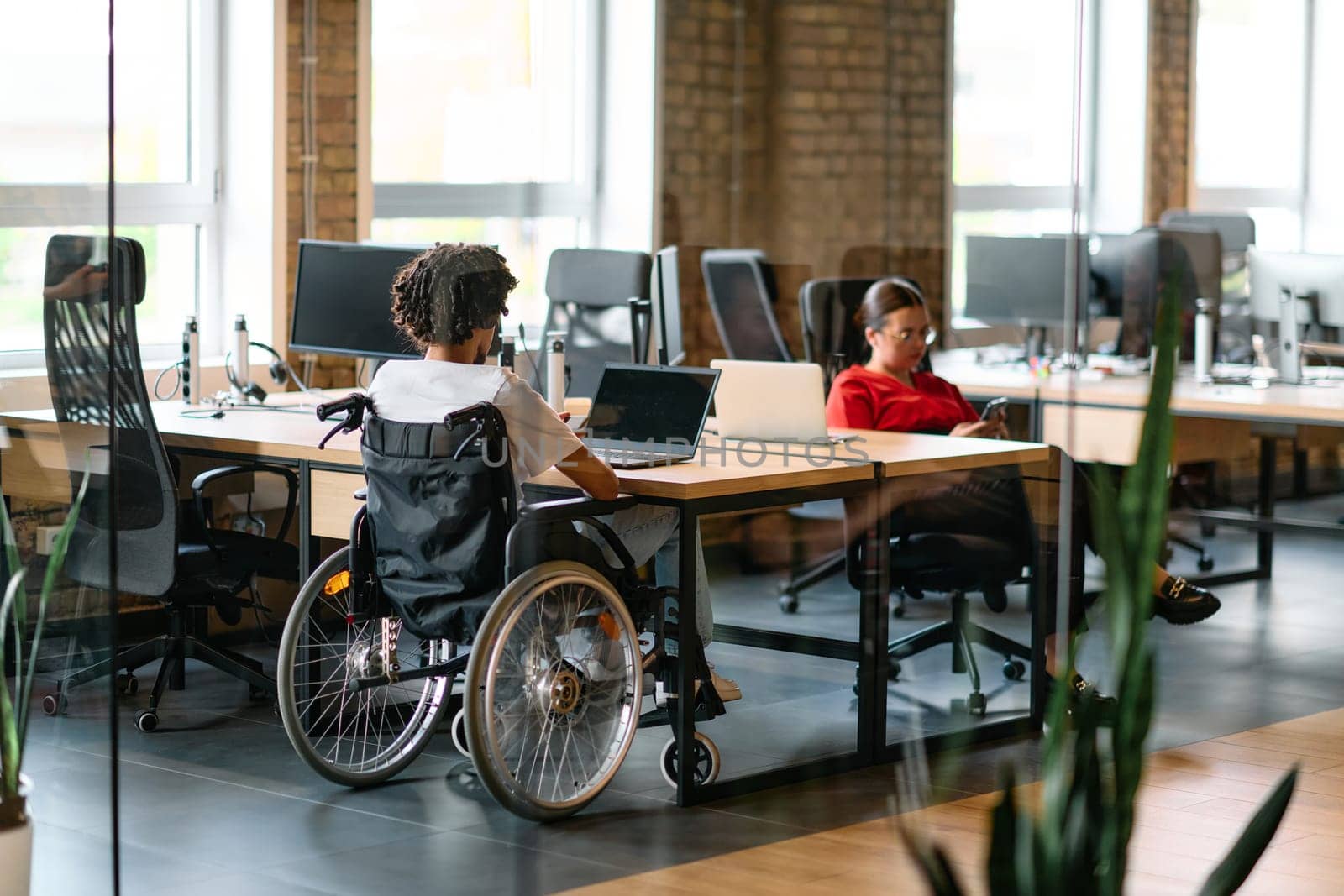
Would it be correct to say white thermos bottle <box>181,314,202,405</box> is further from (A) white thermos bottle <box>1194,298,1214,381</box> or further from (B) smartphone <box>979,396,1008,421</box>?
(A) white thermos bottle <box>1194,298,1214,381</box>

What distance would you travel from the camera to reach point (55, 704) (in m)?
2.48

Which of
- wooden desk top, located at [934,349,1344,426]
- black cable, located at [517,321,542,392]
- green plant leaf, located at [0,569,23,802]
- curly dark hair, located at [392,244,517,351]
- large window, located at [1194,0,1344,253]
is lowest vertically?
green plant leaf, located at [0,569,23,802]

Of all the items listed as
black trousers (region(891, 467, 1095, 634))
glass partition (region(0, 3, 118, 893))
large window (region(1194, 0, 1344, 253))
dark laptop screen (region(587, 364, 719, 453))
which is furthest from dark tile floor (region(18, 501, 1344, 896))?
large window (region(1194, 0, 1344, 253))

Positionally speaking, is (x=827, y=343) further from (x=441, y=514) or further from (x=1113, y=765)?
(x=1113, y=765)

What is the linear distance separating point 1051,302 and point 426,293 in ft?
3.60

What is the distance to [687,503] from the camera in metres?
3.55

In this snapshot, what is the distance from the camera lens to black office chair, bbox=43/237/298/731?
2514mm

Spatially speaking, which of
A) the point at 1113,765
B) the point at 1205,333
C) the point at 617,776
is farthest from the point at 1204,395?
the point at 1113,765

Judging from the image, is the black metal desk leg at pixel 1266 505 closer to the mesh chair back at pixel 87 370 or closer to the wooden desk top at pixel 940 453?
Result: the wooden desk top at pixel 940 453

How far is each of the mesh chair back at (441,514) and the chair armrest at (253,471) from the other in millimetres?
622

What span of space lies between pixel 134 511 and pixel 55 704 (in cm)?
110

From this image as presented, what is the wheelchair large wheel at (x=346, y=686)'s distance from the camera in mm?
3605

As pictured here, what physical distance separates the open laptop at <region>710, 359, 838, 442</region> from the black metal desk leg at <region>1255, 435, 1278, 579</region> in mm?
861

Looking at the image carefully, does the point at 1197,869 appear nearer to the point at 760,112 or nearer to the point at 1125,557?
the point at 1125,557
